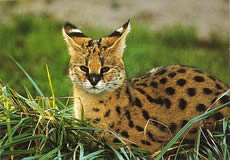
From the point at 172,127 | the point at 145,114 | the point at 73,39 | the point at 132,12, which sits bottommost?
the point at 132,12

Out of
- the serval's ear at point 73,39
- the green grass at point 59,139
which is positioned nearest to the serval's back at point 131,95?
the serval's ear at point 73,39

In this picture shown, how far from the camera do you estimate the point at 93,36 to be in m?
9.09

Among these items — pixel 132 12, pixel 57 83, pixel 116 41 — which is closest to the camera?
pixel 116 41

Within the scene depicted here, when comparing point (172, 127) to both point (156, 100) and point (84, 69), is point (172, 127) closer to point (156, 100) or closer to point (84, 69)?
point (156, 100)

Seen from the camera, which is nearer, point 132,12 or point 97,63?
point 97,63

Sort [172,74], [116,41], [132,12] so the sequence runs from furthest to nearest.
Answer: [132,12] → [172,74] → [116,41]

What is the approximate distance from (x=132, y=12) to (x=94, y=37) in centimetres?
176

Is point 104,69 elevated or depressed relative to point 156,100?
elevated

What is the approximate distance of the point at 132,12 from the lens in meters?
10.5

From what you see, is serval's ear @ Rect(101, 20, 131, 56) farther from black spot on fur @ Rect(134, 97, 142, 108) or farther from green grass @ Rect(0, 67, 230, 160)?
green grass @ Rect(0, 67, 230, 160)

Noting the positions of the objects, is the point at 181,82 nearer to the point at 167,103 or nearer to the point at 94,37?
the point at 167,103

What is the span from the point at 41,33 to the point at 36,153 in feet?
16.9

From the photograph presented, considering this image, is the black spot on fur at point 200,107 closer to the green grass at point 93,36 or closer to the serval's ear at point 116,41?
the serval's ear at point 116,41

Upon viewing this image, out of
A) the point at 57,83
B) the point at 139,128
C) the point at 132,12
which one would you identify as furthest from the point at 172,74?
the point at 132,12
